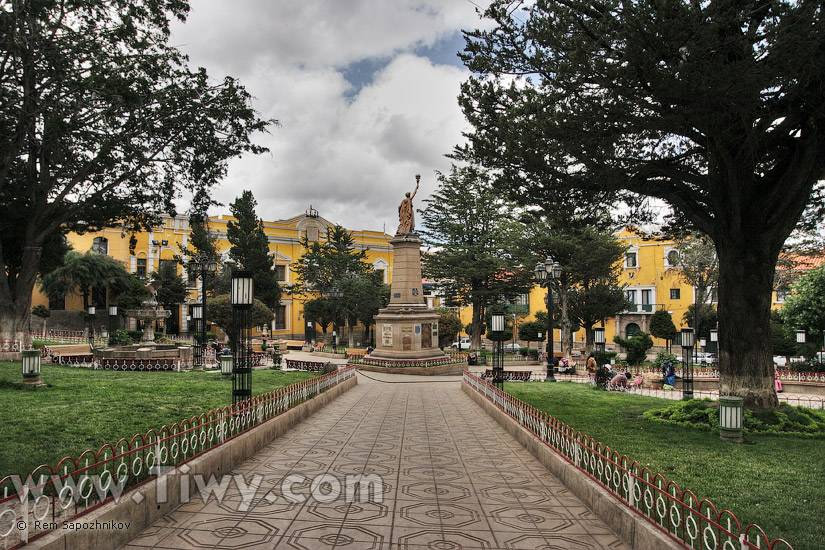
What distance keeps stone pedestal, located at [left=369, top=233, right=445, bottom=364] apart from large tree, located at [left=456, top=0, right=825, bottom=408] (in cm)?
1407

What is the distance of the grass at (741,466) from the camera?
4.56 m

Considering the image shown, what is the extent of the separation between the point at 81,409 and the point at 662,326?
120 feet

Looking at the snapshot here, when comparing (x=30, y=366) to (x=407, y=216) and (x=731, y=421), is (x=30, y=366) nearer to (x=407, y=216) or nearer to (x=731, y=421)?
(x=731, y=421)

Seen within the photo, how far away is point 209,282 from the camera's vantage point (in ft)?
130

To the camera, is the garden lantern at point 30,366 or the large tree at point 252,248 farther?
the large tree at point 252,248

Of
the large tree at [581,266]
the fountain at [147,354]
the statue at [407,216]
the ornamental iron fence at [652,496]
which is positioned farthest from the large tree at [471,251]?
the ornamental iron fence at [652,496]

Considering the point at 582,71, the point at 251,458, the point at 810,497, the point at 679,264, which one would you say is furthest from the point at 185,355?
the point at 679,264

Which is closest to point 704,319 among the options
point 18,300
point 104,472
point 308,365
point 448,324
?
point 448,324

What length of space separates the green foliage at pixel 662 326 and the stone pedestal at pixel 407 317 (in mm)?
19726

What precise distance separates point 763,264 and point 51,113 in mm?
15197

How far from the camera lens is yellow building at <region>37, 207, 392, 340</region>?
1618 inches

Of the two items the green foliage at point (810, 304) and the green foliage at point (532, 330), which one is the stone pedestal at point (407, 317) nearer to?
the green foliage at point (532, 330)

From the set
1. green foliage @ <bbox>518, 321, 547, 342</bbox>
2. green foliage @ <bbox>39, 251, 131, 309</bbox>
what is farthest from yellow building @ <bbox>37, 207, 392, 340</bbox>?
green foliage @ <bbox>518, 321, 547, 342</bbox>

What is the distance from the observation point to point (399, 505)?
5.16 metres
